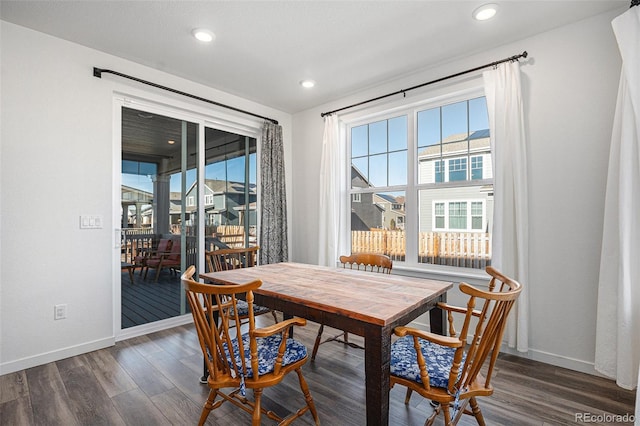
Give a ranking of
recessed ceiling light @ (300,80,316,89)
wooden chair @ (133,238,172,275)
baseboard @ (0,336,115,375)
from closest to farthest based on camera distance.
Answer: baseboard @ (0,336,115,375)
wooden chair @ (133,238,172,275)
recessed ceiling light @ (300,80,316,89)

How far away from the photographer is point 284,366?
63.2 inches

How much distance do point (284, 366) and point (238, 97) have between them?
11.1ft

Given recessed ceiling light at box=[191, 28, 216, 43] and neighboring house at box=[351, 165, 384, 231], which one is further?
neighboring house at box=[351, 165, 384, 231]

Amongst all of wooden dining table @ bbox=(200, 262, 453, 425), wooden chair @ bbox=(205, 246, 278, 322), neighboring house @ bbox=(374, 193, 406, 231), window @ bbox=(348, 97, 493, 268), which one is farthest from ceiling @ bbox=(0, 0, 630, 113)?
wooden dining table @ bbox=(200, 262, 453, 425)

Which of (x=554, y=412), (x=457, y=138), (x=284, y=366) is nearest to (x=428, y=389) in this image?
(x=284, y=366)

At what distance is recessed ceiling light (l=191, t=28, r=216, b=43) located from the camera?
8.36 feet

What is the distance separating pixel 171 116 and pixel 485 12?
3100 millimetres

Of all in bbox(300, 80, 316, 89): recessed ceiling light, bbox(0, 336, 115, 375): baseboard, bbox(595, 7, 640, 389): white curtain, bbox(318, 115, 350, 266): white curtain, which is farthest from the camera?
bbox(318, 115, 350, 266): white curtain

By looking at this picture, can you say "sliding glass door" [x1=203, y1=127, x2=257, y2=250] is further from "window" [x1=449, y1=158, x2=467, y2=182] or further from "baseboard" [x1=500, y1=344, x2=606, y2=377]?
"baseboard" [x1=500, y1=344, x2=606, y2=377]

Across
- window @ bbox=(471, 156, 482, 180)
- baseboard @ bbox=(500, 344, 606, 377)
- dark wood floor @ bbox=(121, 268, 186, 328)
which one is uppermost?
window @ bbox=(471, 156, 482, 180)

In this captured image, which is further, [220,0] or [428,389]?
[220,0]

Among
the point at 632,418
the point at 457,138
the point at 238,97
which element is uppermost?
the point at 238,97

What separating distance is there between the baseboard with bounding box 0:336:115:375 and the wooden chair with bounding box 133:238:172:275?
72cm

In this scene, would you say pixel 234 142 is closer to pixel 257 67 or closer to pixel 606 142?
pixel 257 67
